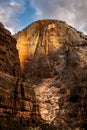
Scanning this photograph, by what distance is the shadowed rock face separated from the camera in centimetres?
5878

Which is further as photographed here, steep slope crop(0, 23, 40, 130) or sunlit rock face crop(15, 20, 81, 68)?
sunlit rock face crop(15, 20, 81, 68)

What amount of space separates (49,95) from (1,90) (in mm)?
38655

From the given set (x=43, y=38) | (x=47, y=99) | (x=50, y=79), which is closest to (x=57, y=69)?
(x=50, y=79)

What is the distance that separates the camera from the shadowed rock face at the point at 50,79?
193ft

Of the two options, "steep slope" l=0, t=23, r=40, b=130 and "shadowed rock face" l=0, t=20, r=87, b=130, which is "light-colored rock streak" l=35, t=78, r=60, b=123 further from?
"steep slope" l=0, t=23, r=40, b=130

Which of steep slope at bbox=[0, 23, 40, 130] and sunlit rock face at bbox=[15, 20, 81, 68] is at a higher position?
sunlit rock face at bbox=[15, 20, 81, 68]

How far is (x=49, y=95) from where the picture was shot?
3588 inches

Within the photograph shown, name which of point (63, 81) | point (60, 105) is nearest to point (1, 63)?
point (60, 105)

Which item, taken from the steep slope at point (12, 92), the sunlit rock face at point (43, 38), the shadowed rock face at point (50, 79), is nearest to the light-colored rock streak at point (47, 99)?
the shadowed rock face at point (50, 79)

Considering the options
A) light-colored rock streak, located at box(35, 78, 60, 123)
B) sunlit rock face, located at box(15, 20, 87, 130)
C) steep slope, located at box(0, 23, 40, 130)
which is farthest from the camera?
light-colored rock streak, located at box(35, 78, 60, 123)

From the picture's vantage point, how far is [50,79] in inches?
3912

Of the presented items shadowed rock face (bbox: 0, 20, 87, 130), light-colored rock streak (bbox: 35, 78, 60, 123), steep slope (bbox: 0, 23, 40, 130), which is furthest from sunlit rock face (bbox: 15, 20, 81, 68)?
steep slope (bbox: 0, 23, 40, 130)

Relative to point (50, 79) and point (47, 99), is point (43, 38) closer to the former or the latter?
point (50, 79)

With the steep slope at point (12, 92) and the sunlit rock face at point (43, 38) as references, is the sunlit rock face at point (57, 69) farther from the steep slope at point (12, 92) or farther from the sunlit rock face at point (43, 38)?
the steep slope at point (12, 92)
